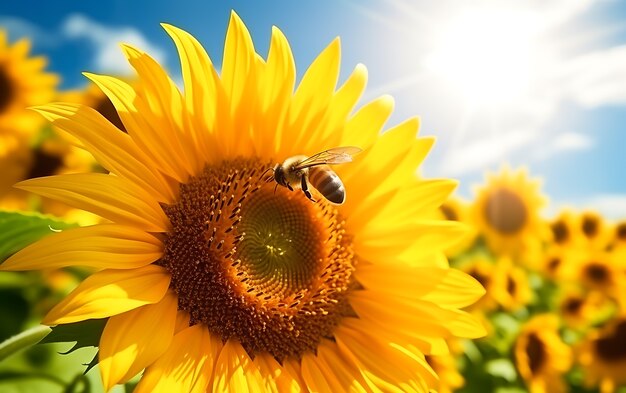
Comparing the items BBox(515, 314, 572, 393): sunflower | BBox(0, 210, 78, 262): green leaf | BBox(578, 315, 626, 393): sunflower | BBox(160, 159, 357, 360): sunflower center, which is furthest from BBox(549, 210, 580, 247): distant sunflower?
BBox(0, 210, 78, 262): green leaf

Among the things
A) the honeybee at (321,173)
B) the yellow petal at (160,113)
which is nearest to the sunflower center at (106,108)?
the honeybee at (321,173)

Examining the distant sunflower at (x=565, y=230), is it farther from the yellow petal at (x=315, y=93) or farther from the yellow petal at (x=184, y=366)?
the yellow petal at (x=184, y=366)

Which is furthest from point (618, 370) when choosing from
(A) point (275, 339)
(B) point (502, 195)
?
(A) point (275, 339)

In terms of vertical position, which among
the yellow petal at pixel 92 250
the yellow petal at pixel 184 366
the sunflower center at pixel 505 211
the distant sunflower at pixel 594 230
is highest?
the distant sunflower at pixel 594 230

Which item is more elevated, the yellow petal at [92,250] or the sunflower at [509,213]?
the sunflower at [509,213]

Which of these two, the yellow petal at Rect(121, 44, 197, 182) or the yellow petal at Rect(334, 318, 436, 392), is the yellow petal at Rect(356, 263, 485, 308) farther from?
the yellow petal at Rect(121, 44, 197, 182)

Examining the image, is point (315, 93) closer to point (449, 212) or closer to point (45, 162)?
point (45, 162)
